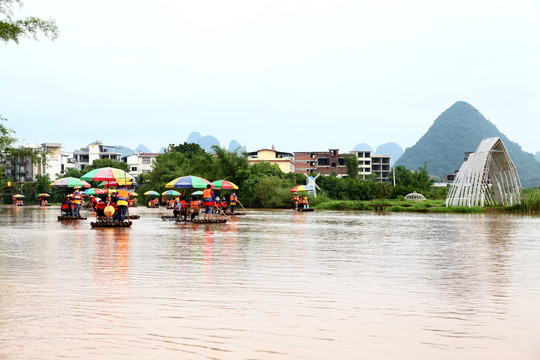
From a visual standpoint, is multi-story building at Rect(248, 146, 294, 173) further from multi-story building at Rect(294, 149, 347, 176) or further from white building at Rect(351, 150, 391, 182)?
white building at Rect(351, 150, 391, 182)

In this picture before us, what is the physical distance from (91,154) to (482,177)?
9498cm

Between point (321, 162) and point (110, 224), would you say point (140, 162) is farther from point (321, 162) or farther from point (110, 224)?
point (110, 224)

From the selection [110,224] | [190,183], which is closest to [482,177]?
[190,183]

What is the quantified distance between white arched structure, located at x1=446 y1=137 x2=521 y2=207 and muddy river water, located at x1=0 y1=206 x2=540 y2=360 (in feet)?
110

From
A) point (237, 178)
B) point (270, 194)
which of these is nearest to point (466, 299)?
point (270, 194)

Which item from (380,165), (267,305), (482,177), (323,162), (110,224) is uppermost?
(380,165)

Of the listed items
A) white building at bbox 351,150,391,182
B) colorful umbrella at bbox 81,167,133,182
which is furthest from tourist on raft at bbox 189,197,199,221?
white building at bbox 351,150,391,182

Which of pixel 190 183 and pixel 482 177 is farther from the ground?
pixel 482 177

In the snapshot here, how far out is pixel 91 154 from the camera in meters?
122

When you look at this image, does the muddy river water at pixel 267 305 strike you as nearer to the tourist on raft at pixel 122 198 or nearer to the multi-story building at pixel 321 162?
the tourist on raft at pixel 122 198

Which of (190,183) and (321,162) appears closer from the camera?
(190,183)

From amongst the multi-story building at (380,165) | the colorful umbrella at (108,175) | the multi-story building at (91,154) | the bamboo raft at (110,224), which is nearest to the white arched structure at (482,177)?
the colorful umbrella at (108,175)

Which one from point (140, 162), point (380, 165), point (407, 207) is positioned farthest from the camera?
point (380, 165)

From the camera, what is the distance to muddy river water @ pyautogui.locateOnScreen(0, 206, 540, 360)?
185 inches
